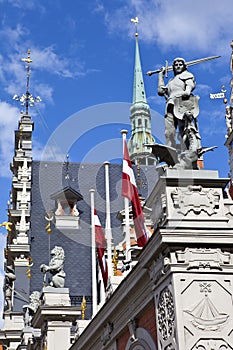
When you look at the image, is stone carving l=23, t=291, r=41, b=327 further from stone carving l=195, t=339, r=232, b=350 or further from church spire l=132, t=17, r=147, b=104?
church spire l=132, t=17, r=147, b=104

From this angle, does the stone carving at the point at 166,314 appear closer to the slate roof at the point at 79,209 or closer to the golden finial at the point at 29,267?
the slate roof at the point at 79,209

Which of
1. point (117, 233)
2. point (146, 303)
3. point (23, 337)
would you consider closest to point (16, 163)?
point (117, 233)

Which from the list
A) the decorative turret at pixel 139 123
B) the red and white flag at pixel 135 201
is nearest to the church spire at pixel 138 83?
the decorative turret at pixel 139 123

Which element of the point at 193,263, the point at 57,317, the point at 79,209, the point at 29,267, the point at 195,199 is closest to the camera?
the point at 193,263

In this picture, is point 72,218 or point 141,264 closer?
point 141,264

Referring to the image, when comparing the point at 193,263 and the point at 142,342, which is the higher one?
the point at 193,263

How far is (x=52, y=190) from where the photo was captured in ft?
102

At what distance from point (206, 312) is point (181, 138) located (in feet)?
9.01

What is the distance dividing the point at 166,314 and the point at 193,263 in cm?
80

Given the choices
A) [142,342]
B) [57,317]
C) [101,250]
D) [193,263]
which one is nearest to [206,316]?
[193,263]

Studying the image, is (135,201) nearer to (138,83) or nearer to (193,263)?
(193,263)

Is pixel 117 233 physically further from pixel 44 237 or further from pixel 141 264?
pixel 141 264

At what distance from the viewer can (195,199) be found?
8906mm

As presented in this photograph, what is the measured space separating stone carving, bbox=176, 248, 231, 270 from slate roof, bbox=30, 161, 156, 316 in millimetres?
17857
